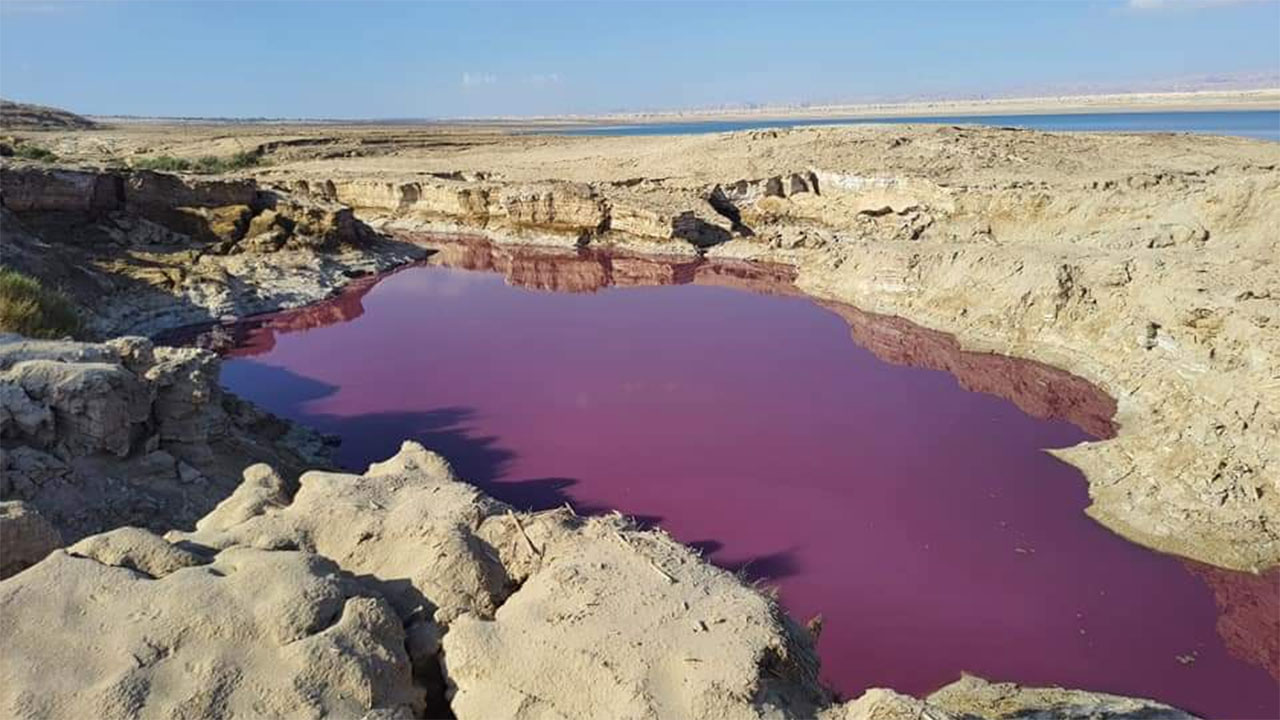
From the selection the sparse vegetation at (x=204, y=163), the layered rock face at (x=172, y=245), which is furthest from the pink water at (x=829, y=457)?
the sparse vegetation at (x=204, y=163)

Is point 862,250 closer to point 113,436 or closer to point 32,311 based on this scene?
point 32,311

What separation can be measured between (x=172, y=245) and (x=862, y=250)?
1590 cm

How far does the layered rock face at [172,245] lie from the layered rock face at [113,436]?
8080 millimetres

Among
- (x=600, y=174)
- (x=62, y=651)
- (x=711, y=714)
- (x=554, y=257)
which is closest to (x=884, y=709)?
(x=711, y=714)

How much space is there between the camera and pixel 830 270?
65.0 ft

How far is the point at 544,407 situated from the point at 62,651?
9738 mm

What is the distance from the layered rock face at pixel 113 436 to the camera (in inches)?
272

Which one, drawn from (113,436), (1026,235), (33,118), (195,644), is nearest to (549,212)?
(1026,235)

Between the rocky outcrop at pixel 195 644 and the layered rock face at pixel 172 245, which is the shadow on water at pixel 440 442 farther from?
the rocky outcrop at pixel 195 644

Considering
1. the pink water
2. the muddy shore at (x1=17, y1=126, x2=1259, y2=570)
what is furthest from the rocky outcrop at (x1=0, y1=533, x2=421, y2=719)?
the muddy shore at (x1=17, y1=126, x2=1259, y2=570)

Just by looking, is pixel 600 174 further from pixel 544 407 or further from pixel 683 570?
pixel 683 570

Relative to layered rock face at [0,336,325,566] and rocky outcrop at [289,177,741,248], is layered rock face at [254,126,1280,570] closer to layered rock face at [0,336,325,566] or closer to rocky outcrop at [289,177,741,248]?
rocky outcrop at [289,177,741,248]

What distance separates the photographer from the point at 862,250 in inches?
763

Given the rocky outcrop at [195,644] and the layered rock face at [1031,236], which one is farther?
the layered rock face at [1031,236]
